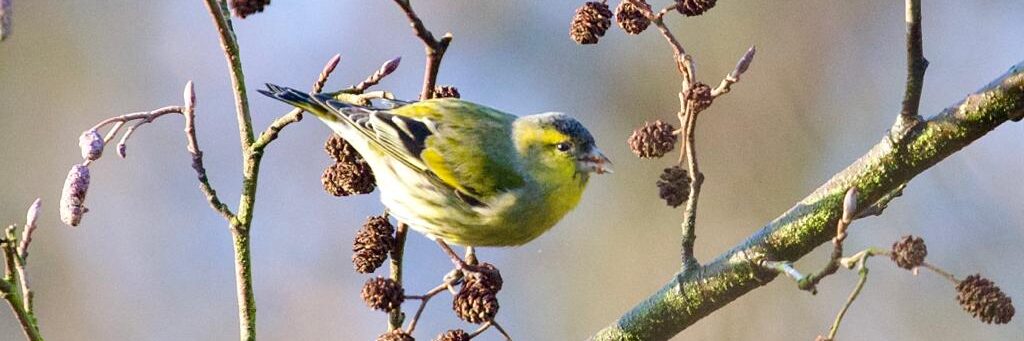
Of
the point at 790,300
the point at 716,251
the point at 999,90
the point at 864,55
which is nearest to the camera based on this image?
the point at 999,90

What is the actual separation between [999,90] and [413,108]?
1285mm

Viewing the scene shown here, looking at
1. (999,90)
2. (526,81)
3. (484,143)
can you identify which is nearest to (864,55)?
(526,81)

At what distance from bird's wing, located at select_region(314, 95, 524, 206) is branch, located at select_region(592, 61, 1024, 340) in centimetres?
65

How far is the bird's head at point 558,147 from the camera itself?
2.31 m

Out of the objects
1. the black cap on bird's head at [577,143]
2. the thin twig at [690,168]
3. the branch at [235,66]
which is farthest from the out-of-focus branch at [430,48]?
the black cap on bird's head at [577,143]

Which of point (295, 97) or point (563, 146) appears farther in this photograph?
point (563, 146)

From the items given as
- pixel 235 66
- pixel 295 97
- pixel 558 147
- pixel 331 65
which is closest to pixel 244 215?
pixel 235 66

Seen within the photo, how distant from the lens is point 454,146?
7.73ft

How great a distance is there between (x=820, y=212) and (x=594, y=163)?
763 millimetres

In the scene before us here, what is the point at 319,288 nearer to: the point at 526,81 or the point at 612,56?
the point at 526,81

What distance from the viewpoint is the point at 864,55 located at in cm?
528

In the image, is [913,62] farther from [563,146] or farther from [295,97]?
[295,97]

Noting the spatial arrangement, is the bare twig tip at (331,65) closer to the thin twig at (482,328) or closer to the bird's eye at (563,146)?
the thin twig at (482,328)

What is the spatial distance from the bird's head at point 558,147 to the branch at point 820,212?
2.08 feet
